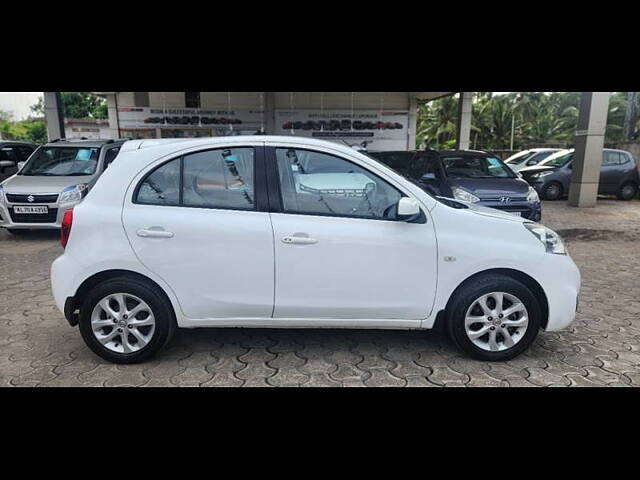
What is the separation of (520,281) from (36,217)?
774 centimetres

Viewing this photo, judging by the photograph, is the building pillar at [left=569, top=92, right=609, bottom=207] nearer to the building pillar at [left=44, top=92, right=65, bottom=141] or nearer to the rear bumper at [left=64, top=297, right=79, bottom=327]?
the rear bumper at [left=64, top=297, right=79, bottom=327]

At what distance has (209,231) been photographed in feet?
10.7

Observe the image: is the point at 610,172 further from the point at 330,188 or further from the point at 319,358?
the point at 319,358

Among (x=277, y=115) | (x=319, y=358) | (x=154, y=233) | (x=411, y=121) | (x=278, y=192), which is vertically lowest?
(x=319, y=358)

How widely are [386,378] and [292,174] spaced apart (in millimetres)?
1681

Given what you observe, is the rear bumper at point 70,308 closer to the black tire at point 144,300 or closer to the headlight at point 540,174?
the black tire at point 144,300

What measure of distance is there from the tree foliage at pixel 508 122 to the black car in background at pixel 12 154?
23937mm

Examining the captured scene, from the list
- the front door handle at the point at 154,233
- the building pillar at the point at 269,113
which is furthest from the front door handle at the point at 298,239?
the building pillar at the point at 269,113

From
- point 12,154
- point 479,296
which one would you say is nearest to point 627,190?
point 479,296

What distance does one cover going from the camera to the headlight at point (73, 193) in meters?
7.70

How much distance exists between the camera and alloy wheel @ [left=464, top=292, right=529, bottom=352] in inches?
134

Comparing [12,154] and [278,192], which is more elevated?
[12,154]

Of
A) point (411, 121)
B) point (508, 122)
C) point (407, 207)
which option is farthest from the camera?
point (508, 122)
